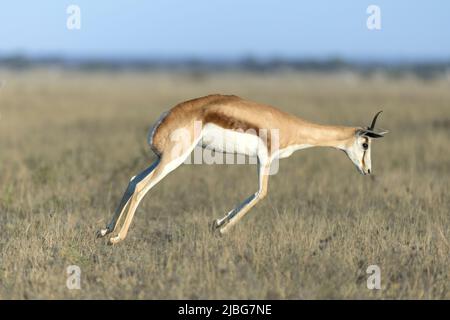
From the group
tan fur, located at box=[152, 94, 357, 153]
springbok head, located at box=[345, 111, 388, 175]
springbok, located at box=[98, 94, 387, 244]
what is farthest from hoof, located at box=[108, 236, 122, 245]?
springbok head, located at box=[345, 111, 388, 175]

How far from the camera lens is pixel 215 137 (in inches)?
278

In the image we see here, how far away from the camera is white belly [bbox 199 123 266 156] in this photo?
705cm

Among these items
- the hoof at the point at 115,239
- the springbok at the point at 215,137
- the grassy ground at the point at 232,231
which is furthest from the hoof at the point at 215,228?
the hoof at the point at 115,239

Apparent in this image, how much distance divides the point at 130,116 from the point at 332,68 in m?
86.7

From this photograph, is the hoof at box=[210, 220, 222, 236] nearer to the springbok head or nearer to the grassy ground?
the grassy ground

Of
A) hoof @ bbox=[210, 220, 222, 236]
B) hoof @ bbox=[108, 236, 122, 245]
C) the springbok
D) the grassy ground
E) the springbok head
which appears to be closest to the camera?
the grassy ground

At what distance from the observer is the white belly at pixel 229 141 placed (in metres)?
7.05

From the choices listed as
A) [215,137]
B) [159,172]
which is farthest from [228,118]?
[159,172]

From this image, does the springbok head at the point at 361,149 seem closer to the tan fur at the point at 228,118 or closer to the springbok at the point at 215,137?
the springbok at the point at 215,137

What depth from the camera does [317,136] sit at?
765cm

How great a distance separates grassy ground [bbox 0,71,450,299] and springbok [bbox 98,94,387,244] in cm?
43

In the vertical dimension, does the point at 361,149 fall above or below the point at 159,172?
above

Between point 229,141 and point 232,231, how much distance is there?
974mm

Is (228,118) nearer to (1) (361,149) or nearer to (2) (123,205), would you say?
(2) (123,205)
